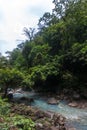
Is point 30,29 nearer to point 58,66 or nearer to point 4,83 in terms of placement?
point 58,66

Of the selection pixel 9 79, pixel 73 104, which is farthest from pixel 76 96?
pixel 9 79

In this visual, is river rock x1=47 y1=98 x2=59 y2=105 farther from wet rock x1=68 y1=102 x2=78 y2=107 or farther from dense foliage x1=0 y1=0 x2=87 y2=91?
dense foliage x1=0 y1=0 x2=87 y2=91

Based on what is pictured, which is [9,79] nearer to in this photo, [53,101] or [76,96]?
[53,101]

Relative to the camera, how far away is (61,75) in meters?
32.1

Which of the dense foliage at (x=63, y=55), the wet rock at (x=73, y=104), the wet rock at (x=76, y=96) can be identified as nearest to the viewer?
the wet rock at (x=73, y=104)

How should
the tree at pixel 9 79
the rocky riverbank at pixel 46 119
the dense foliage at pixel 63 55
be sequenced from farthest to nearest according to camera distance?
the dense foliage at pixel 63 55
the tree at pixel 9 79
the rocky riverbank at pixel 46 119

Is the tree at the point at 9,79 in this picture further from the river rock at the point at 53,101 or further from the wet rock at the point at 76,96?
the wet rock at the point at 76,96

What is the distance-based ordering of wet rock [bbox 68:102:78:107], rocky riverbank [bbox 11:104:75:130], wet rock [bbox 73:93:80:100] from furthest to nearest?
wet rock [bbox 73:93:80:100], wet rock [bbox 68:102:78:107], rocky riverbank [bbox 11:104:75:130]

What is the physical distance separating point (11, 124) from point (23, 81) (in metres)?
18.6

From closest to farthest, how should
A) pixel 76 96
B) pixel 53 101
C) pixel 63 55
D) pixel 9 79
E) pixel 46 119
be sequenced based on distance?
pixel 46 119 → pixel 9 79 → pixel 53 101 → pixel 76 96 → pixel 63 55

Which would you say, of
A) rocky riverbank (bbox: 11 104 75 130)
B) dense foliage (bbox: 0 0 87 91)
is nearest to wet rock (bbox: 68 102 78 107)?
dense foliage (bbox: 0 0 87 91)

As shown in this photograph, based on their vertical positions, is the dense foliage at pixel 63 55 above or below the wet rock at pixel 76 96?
above

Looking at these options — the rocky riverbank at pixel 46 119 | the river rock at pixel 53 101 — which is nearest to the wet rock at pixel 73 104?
the river rock at pixel 53 101

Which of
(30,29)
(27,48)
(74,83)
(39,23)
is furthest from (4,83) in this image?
(39,23)
